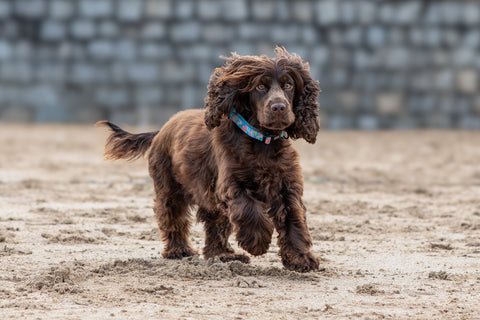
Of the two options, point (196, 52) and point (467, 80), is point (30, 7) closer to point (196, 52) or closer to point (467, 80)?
point (196, 52)

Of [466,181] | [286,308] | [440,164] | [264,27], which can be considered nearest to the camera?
[286,308]

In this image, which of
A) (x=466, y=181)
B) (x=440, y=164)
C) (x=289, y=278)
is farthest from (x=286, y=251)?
(x=440, y=164)

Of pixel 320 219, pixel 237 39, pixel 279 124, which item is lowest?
pixel 320 219

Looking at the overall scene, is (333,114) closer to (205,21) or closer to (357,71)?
(357,71)

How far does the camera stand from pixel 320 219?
6.97 meters

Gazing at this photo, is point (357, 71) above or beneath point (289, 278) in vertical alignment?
above

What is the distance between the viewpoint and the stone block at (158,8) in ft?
51.8

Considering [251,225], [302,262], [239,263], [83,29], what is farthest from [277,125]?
[83,29]

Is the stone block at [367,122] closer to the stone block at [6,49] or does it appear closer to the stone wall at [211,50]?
the stone wall at [211,50]

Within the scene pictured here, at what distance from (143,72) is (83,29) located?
1.43 meters


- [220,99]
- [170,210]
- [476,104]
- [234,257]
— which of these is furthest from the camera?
[476,104]

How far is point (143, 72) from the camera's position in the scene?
16.0 meters

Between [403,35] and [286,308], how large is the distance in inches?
496

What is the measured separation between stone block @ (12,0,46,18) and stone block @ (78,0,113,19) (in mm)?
740
